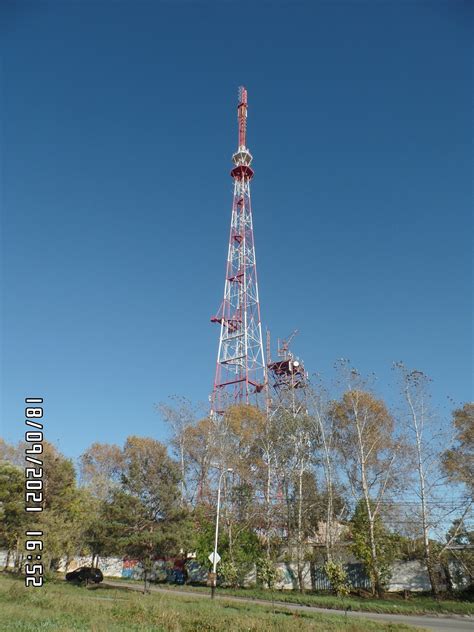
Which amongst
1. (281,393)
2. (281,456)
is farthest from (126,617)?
(281,393)

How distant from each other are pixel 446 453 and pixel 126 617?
22311 millimetres

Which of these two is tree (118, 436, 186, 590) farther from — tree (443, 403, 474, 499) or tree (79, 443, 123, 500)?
tree (79, 443, 123, 500)

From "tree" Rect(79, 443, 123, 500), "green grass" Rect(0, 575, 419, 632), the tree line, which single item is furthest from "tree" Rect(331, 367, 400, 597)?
"tree" Rect(79, 443, 123, 500)

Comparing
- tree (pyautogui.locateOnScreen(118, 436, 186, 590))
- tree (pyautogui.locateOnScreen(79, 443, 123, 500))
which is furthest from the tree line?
tree (pyautogui.locateOnScreen(79, 443, 123, 500))

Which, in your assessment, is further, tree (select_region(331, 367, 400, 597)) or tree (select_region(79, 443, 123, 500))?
tree (select_region(79, 443, 123, 500))

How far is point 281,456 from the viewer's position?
108 feet

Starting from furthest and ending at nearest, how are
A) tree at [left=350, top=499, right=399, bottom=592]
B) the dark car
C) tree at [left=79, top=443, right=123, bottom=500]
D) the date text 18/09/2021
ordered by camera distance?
1. tree at [left=79, top=443, right=123, bottom=500]
2. the dark car
3. tree at [left=350, top=499, right=399, bottom=592]
4. the date text 18/09/2021

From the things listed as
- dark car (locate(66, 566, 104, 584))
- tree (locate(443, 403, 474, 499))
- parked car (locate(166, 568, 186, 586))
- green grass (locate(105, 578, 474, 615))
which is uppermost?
tree (locate(443, 403, 474, 499))

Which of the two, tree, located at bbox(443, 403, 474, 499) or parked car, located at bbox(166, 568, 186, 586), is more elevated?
tree, located at bbox(443, 403, 474, 499)

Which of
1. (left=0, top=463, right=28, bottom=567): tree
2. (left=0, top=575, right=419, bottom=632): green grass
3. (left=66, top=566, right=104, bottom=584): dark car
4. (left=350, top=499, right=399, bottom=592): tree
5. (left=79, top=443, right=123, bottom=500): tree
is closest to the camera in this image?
(left=0, top=575, right=419, bottom=632): green grass

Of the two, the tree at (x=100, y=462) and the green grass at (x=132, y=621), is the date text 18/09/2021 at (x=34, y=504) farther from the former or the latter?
the tree at (x=100, y=462)

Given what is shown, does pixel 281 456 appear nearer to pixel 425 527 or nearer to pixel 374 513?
pixel 374 513

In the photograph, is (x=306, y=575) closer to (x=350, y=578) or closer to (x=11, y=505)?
(x=350, y=578)

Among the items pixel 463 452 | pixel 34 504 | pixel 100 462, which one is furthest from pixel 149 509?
pixel 100 462
